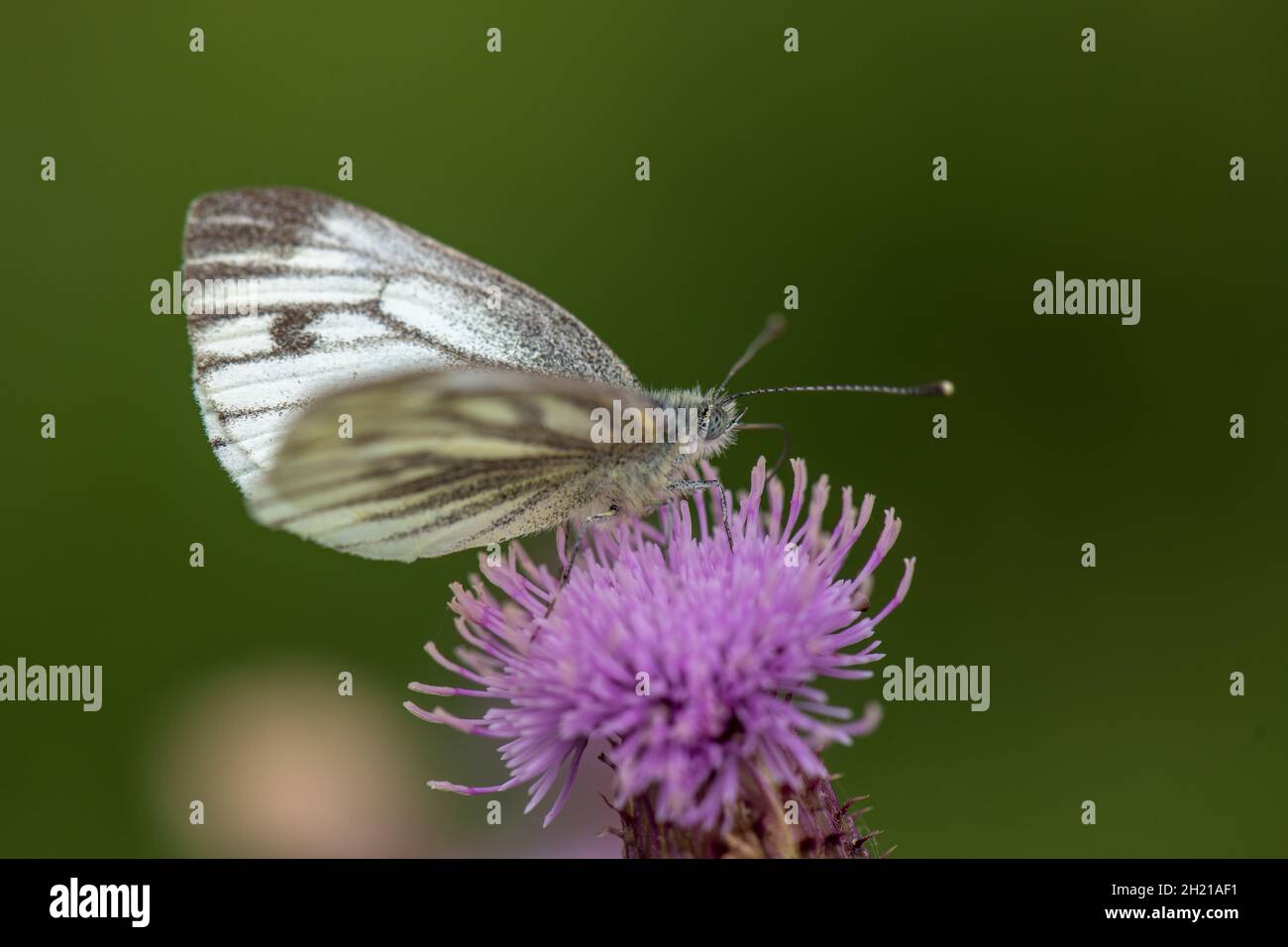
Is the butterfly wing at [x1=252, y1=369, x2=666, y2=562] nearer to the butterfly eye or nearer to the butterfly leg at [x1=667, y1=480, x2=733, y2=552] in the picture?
the butterfly leg at [x1=667, y1=480, x2=733, y2=552]

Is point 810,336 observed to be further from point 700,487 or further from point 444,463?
point 444,463

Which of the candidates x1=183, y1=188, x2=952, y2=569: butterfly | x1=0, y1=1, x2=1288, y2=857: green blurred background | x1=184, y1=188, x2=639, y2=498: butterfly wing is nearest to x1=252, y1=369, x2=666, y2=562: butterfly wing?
x1=183, y1=188, x2=952, y2=569: butterfly

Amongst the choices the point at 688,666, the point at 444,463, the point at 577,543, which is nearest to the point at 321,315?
the point at 444,463

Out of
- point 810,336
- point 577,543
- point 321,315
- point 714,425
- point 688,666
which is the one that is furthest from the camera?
point 810,336

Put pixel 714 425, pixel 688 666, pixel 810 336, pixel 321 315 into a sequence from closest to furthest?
pixel 688 666
pixel 714 425
pixel 321 315
pixel 810 336

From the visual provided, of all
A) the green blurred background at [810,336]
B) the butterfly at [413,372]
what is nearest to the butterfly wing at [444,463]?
the butterfly at [413,372]

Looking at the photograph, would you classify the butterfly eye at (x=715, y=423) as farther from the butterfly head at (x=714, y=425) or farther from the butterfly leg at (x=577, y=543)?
the butterfly leg at (x=577, y=543)

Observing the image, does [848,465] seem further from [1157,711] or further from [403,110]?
[403,110]
